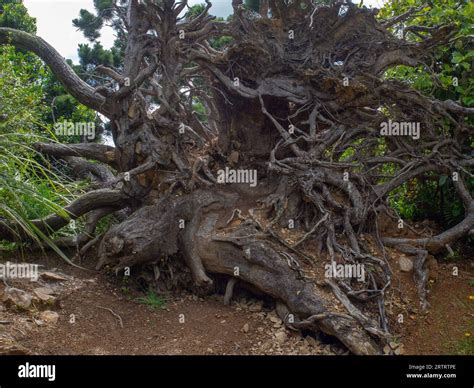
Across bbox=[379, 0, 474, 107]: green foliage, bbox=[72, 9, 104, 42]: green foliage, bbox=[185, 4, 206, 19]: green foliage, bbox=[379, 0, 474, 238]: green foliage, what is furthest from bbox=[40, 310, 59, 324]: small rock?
bbox=[72, 9, 104, 42]: green foliage

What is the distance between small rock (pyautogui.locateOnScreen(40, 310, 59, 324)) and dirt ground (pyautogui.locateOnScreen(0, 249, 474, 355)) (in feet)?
0.11

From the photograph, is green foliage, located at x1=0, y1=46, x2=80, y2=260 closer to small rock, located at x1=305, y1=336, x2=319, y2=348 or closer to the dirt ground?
the dirt ground

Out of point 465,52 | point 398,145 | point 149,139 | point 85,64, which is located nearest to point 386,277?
point 398,145

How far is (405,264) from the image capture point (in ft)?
18.9

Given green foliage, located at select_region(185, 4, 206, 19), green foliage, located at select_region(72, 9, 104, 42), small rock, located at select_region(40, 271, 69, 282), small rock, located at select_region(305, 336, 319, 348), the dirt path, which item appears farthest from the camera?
green foliage, located at select_region(72, 9, 104, 42)

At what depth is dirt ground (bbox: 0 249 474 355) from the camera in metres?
4.35

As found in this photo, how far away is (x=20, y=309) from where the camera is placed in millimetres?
4434

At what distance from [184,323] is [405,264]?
2681 millimetres

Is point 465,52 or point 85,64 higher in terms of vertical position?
point 85,64

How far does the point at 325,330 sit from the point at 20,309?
282cm

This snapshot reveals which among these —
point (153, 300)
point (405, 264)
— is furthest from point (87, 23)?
point (405, 264)

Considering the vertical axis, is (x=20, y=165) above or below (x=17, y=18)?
below

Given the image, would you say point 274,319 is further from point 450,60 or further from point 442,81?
point 450,60

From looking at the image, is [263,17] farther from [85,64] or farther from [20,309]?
[85,64]
